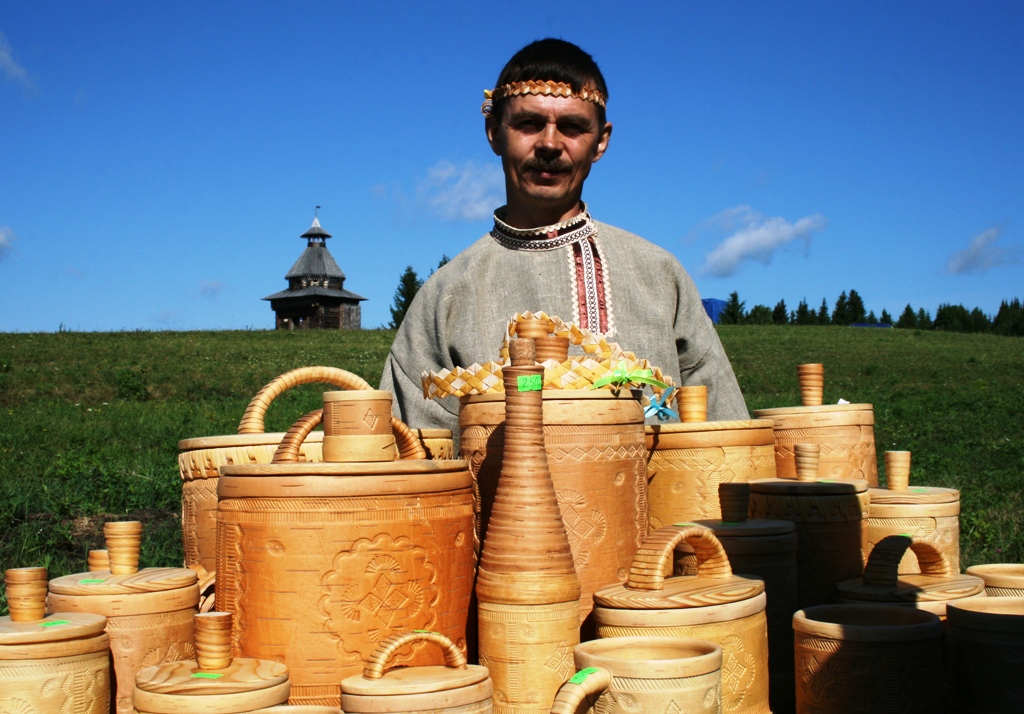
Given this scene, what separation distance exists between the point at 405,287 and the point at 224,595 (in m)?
69.9

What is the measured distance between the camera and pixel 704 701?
1.86 meters

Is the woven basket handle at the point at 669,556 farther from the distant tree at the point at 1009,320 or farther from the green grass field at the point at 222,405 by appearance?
the distant tree at the point at 1009,320

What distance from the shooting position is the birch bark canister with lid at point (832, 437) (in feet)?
10.1

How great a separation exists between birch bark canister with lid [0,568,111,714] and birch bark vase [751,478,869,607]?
69.8 inches

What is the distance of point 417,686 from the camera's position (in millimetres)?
1762

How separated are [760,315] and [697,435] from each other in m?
65.6

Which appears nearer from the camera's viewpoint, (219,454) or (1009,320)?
(219,454)

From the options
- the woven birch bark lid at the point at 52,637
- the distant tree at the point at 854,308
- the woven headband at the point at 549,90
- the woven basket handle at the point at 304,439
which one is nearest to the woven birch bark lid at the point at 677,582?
the woven basket handle at the point at 304,439

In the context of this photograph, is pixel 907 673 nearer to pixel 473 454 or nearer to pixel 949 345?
pixel 473 454

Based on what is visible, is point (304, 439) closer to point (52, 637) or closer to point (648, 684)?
point (52, 637)

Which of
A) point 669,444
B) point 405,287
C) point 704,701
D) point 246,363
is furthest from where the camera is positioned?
point 405,287

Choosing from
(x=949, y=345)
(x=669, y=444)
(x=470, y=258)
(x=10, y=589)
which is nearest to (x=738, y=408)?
(x=669, y=444)

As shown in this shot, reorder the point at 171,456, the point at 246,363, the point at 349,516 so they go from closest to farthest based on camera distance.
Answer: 1. the point at 349,516
2. the point at 171,456
3. the point at 246,363

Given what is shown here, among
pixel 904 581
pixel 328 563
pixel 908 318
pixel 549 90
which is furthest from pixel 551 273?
pixel 908 318
